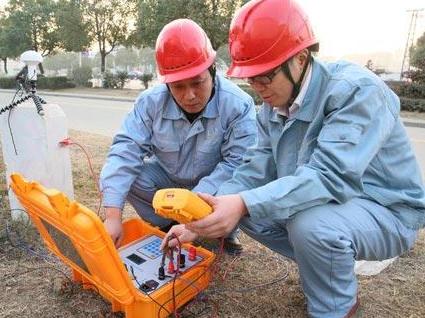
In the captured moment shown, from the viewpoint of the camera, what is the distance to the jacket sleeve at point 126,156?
7.37 feet

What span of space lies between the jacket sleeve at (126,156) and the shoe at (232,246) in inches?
29.3

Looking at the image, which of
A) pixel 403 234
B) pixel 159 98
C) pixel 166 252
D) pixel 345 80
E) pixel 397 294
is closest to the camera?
pixel 345 80

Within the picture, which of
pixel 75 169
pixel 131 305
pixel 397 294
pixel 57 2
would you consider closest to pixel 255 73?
pixel 131 305

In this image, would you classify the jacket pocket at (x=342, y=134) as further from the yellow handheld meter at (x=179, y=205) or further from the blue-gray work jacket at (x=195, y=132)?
the blue-gray work jacket at (x=195, y=132)

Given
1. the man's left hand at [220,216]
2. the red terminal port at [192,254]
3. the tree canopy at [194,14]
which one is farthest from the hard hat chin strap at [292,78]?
the tree canopy at [194,14]

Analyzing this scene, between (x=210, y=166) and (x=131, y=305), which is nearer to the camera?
(x=131, y=305)

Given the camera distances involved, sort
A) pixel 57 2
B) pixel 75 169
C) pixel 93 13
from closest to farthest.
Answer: pixel 75 169, pixel 93 13, pixel 57 2

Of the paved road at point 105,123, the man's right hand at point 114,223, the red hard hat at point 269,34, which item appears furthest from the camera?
the paved road at point 105,123

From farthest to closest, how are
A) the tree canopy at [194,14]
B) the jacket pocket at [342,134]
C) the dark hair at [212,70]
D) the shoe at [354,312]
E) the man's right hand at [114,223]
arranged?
the tree canopy at [194,14] → the dark hair at [212,70] → the man's right hand at [114,223] → the shoe at [354,312] → the jacket pocket at [342,134]

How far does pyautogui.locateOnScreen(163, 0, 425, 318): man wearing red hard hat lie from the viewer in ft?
5.14

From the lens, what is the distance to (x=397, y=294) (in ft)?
7.11

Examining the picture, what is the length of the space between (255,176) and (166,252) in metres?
0.57

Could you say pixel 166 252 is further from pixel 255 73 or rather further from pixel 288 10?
pixel 288 10

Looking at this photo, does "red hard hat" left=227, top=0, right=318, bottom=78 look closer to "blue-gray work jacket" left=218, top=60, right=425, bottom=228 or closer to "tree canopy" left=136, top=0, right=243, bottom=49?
"blue-gray work jacket" left=218, top=60, right=425, bottom=228
